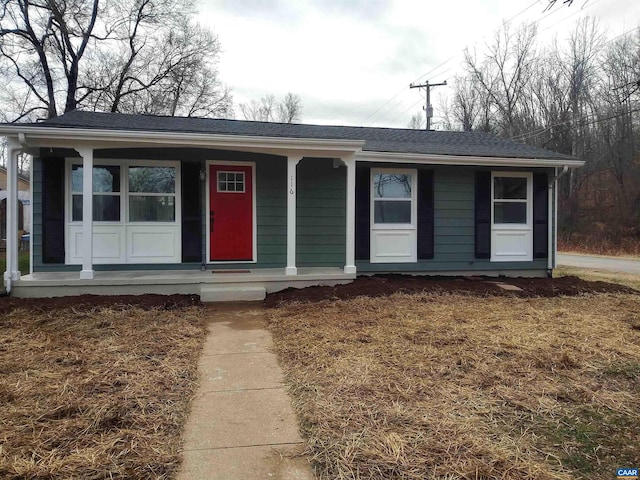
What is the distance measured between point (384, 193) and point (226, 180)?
9.82 ft

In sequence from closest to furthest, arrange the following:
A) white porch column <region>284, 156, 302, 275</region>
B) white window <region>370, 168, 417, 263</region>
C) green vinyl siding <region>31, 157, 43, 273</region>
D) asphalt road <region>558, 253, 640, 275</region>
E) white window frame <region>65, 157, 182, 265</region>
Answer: white porch column <region>284, 156, 302, 275</region>
green vinyl siding <region>31, 157, 43, 273</region>
white window frame <region>65, 157, 182, 265</region>
white window <region>370, 168, 417, 263</region>
asphalt road <region>558, 253, 640, 275</region>

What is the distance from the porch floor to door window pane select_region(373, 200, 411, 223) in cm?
163

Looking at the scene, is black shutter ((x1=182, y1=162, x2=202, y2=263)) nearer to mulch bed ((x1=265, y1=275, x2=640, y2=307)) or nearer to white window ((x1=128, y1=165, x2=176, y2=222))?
white window ((x1=128, y1=165, x2=176, y2=222))

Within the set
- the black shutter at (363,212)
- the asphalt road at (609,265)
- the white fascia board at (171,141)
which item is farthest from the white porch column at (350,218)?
the asphalt road at (609,265)

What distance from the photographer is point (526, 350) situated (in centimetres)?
412

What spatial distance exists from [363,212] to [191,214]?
3.13m

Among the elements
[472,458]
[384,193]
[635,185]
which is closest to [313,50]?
[384,193]

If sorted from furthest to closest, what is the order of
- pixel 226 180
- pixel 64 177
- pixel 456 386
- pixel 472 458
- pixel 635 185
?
1. pixel 635 185
2. pixel 226 180
3. pixel 64 177
4. pixel 456 386
5. pixel 472 458

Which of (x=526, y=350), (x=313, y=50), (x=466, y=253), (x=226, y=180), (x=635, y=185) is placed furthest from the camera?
(x=635, y=185)

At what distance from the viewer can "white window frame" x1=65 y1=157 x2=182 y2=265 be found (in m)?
7.40

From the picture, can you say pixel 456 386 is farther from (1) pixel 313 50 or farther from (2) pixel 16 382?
(1) pixel 313 50

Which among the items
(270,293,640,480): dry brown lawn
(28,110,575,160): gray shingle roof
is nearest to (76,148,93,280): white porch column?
(28,110,575,160): gray shingle roof

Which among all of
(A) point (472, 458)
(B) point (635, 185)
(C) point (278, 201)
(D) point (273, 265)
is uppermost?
(B) point (635, 185)

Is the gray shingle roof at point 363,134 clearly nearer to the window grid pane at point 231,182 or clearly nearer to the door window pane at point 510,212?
the window grid pane at point 231,182
